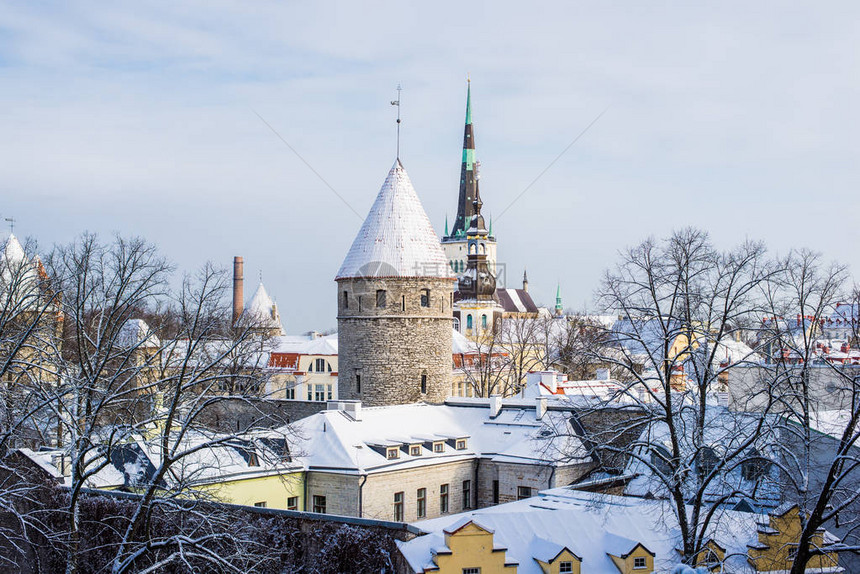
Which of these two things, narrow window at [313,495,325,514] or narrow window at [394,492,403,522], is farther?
narrow window at [394,492,403,522]

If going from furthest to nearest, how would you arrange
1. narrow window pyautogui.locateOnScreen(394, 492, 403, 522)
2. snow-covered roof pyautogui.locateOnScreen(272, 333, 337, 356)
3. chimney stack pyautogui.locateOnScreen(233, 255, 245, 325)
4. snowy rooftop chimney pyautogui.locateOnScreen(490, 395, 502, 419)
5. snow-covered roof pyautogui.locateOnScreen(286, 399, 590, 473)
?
1. chimney stack pyautogui.locateOnScreen(233, 255, 245, 325)
2. snow-covered roof pyautogui.locateOnScreen(272, 333, 337, 356)
3. snowy rooftop chimney pyautogui.locateOnScreen(490, 395, 502, 419)
4. narrow window pyautogui.locateOnScreen(394, 492, 403, 522)
5. snow-covered roof pyautogui.locateOnScreen(286, 399, 590, 473)

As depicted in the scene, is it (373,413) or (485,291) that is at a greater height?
(485,291)

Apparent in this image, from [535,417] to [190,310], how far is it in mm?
15112

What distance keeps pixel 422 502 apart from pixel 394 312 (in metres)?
7.92

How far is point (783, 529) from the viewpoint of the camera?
17.4 meters

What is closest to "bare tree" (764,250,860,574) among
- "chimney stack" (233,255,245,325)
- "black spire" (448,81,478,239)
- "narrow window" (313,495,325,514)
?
"narrow window" (313,495,325,514)

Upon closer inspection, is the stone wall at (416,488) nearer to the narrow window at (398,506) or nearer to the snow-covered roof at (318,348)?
the narrow window at (398,506)

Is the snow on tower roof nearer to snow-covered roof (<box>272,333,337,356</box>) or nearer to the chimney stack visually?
snow-covered roof (<box>272,333,337,356</box>)

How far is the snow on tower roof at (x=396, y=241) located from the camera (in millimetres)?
32438

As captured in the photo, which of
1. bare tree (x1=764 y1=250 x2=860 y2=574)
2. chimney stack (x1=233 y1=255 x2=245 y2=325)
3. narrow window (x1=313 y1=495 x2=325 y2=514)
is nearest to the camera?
bare tree (x1=764 y1=250 x2=860 y2=574)

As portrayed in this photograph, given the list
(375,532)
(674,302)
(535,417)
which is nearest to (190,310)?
(375,532)

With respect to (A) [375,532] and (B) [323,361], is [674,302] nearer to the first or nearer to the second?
(A) [375,532]

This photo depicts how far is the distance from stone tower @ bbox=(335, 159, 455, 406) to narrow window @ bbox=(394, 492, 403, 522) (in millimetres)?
6566

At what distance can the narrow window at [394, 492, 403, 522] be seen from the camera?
25.5m
